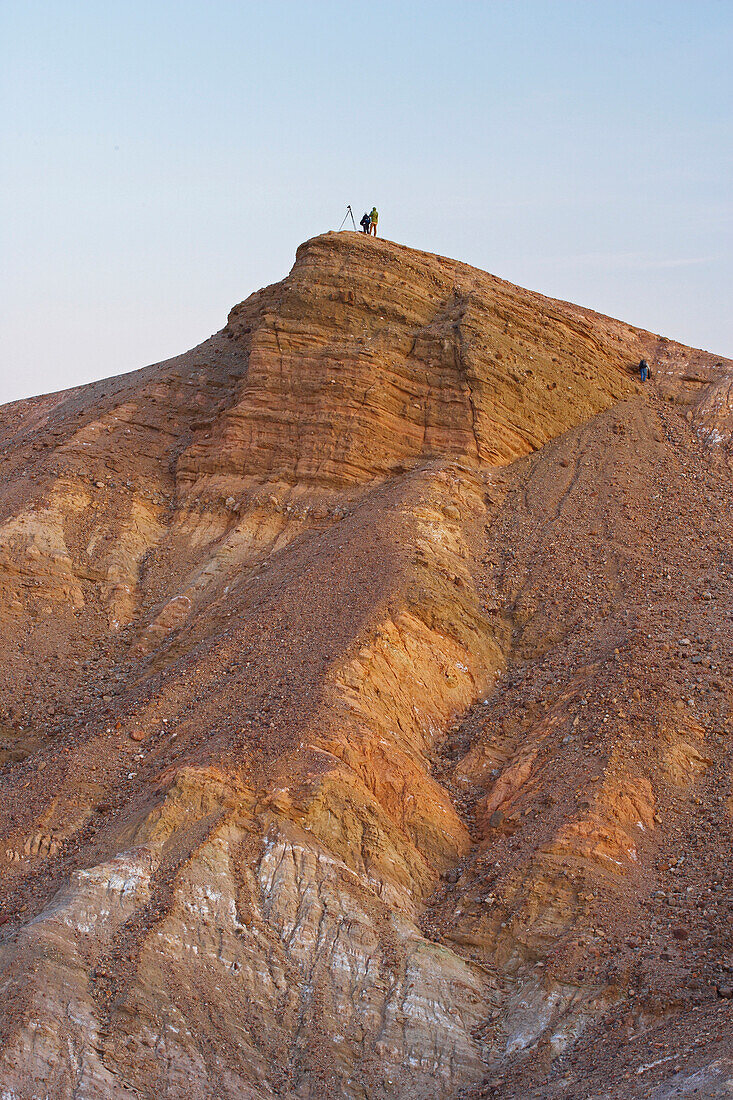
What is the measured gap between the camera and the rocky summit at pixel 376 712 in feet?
42.9

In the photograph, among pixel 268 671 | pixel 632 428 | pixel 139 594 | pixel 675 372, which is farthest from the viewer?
pixel 675 372

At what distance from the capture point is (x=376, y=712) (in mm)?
16703

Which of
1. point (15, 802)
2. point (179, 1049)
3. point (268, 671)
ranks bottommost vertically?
point (179, 1049)

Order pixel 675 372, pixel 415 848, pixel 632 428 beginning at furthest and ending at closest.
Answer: pixel 675 372 < pixel 632 428 < pixel 415 848

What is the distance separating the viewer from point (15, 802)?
16.2 meters

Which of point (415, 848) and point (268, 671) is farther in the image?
point (268, 671)

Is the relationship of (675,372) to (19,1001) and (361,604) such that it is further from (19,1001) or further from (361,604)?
(19,1001)

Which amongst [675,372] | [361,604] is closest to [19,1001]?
[361,604]

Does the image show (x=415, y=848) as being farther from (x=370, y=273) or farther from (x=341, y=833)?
(x=370, y=273)

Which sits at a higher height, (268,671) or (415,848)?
(268,671)

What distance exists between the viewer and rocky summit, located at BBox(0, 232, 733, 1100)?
13070mm

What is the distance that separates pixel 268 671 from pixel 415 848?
382 cm

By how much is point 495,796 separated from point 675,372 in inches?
549

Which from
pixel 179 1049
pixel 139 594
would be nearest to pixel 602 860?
pixel 179 1049
